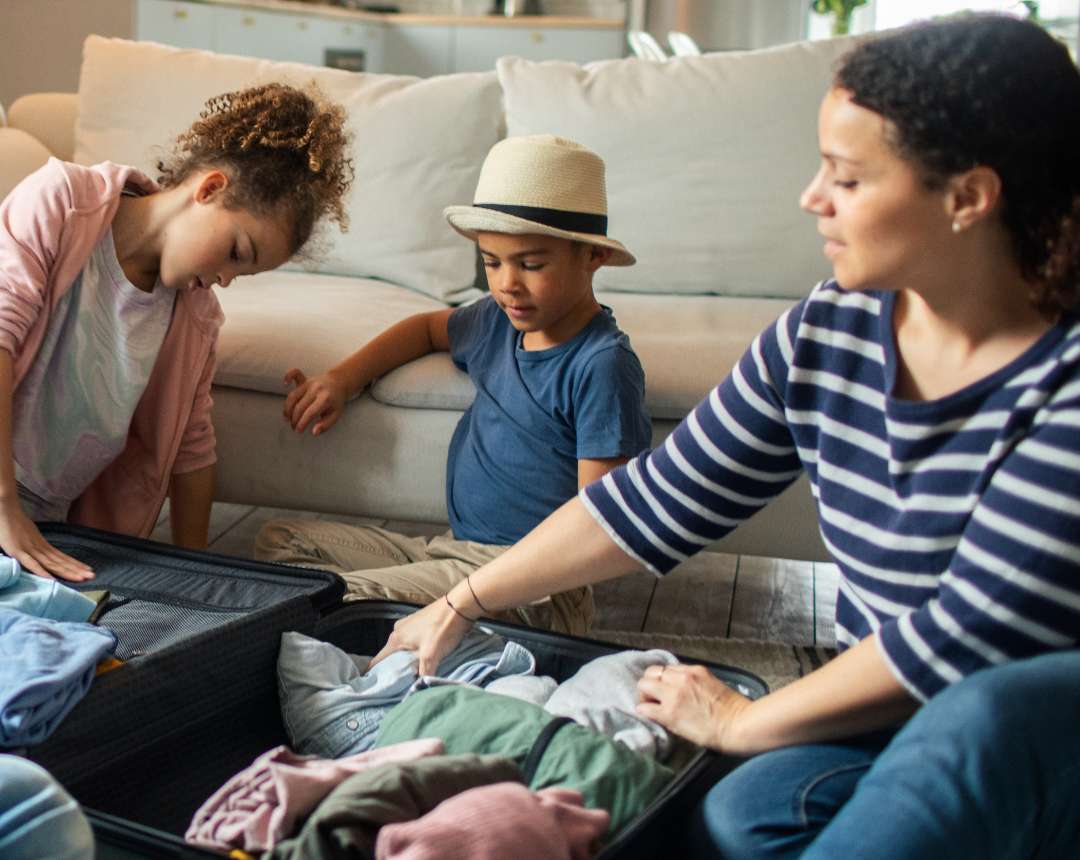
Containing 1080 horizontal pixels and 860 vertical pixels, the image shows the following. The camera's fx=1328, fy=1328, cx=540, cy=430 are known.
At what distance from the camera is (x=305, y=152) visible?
169 centimetres

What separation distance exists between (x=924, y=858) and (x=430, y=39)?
5.13 metres

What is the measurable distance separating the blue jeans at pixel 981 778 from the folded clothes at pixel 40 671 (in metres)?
0.60

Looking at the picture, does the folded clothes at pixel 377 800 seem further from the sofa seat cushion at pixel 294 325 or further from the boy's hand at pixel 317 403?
the sofa seat cushion at pixel 294 325

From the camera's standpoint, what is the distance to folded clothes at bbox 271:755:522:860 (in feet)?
2.86

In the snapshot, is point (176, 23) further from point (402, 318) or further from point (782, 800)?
point (782, 800)

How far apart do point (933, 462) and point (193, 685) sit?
0.68 metres

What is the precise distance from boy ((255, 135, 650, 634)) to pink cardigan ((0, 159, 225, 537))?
182 millimetres

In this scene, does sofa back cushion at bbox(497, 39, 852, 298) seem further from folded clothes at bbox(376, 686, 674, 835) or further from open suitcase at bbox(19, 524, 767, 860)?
folded clothes at bbox(376, 686, 674, 835)

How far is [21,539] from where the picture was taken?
1474 mm

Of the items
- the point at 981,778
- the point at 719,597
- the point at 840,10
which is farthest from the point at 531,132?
the point at 840,10

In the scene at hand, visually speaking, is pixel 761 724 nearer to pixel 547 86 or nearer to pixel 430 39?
pixel 547 86

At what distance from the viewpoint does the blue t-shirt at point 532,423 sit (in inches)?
64.7

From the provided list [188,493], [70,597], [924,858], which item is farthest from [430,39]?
[924,858]

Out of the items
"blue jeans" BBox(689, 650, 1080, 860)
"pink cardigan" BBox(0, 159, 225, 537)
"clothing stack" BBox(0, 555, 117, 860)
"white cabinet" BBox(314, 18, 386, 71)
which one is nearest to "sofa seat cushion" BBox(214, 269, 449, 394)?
"pink cardigan" BBox(0, 159, 225, 537)
